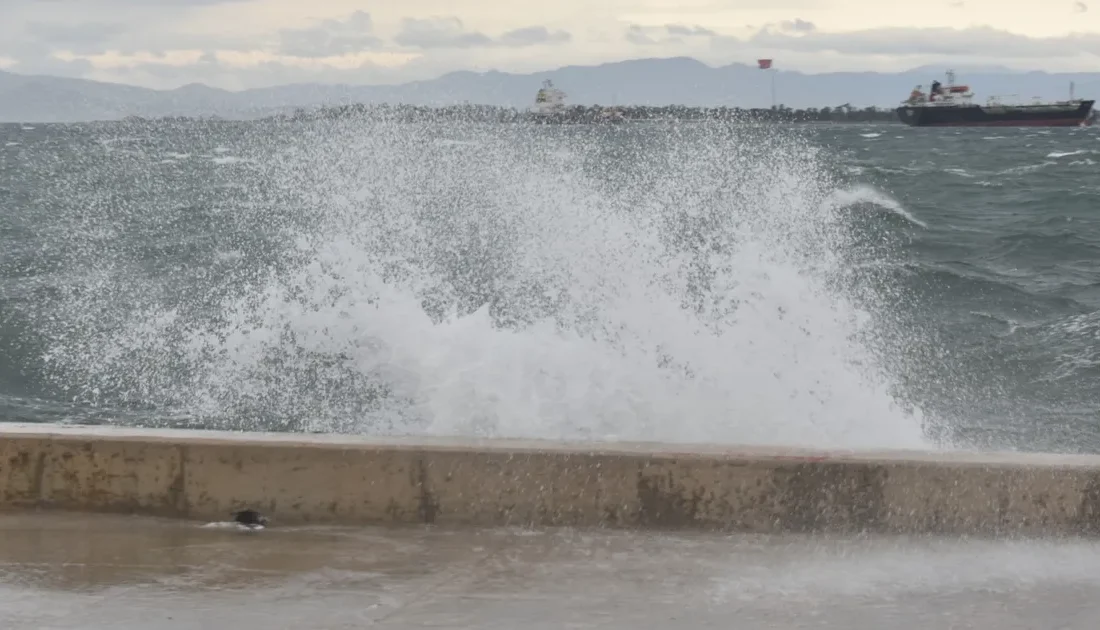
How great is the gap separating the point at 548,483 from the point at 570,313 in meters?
6.65

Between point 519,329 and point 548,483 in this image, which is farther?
point 519,329

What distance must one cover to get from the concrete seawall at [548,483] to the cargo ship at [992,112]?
3707 inches

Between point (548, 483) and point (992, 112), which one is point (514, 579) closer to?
point (548, 483)

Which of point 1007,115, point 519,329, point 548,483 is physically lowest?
point 519,329

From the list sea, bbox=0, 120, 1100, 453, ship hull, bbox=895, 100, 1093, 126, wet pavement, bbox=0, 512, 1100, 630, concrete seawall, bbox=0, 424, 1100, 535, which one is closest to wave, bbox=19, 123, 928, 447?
sea, bbox=0, 120, 1100, 453

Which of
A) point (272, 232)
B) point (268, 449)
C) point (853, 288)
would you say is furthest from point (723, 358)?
point (272, 232)

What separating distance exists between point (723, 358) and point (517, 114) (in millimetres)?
76276

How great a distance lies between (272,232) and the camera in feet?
82.5

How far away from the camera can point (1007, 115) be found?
93750mm

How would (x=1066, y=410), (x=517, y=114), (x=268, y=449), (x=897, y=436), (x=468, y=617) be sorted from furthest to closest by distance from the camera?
(x=517, y=114) → (x=1066, y=410) → (x=897, y=436) → (x=268, y=449) → (x=468, y=617)

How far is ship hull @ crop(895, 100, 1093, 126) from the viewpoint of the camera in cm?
9319

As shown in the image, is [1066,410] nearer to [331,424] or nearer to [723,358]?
[723,358]

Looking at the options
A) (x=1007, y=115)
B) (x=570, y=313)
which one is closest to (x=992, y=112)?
(x=1007, y=115)

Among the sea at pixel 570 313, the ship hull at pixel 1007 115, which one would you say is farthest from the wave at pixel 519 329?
the ship hull at pixel 1007 115
